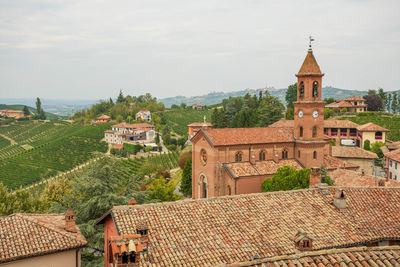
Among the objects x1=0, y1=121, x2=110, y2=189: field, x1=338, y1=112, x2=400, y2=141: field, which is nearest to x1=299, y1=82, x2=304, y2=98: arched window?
x1=338, y1=112, x2=400, y2=141: field

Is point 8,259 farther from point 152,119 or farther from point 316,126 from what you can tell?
point 152,119

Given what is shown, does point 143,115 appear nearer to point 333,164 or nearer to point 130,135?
point 130,135

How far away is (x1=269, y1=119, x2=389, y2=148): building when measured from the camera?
56.5 metres

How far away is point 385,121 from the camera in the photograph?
6825 cm

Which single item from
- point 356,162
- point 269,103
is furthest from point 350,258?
point 269,103

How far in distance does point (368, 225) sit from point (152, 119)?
10215cm

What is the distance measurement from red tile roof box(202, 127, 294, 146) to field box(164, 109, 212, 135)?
61283 mm

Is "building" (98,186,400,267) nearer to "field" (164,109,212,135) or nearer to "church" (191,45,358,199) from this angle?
"church" (191,45,358,199)

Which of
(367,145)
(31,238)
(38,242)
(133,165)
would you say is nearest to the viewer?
(38,242)

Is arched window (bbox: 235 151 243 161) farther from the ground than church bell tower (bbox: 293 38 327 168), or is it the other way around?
church bell tower (bbox: 293 38 327 168)

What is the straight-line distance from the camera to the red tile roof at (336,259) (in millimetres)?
9188

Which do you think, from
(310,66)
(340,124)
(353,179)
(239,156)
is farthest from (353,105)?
(239,156)

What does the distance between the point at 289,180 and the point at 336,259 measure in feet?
61.7

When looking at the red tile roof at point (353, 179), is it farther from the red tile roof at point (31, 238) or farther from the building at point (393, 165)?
the red tile roof at point (31, 238)
